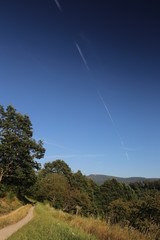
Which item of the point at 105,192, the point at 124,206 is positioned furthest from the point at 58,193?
the point at 105,192

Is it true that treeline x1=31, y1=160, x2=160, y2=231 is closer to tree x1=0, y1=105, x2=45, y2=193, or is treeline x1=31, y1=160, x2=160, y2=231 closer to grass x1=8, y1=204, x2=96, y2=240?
grass x1=8, y1=204, x2=96, y2=240

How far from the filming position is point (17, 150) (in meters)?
26.1

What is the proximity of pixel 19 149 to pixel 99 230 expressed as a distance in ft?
70.0

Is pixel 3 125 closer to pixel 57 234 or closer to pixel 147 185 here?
pixel 57 234

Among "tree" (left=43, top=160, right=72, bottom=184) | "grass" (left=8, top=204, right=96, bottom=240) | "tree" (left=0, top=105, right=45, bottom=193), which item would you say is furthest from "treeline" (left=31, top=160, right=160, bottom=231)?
"tree" (left=0, top=105, right=45, bottom=193)

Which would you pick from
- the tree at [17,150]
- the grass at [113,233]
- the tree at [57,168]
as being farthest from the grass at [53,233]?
the tree at [57,168]

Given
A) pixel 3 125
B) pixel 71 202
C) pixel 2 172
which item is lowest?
pixel 71 202

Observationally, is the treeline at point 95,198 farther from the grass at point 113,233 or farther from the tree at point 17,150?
the tree at point 17,150

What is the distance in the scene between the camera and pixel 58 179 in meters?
43.8

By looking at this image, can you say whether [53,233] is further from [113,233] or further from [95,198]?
[95,198]

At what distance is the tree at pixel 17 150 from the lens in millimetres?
25469

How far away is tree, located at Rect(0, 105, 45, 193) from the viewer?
25469 mm

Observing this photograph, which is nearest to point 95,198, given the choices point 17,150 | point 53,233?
point 17,150

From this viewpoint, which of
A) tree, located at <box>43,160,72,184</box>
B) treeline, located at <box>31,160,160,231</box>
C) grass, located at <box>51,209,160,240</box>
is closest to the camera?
grass, located at <box>51,209,160,240</box>
